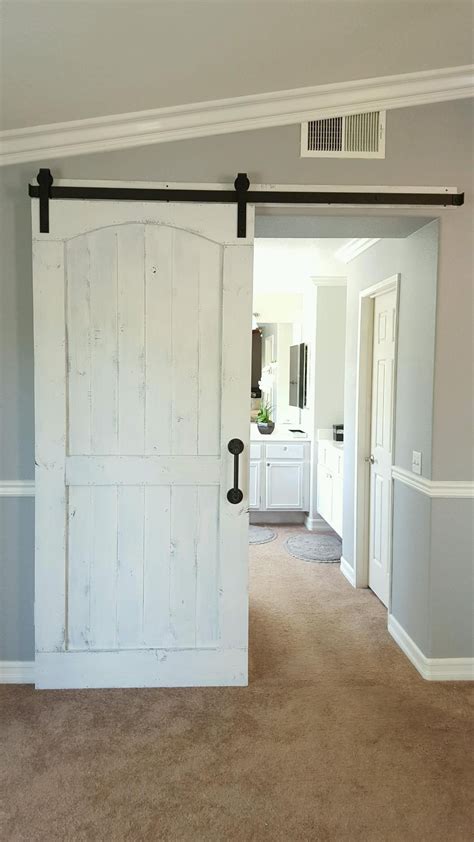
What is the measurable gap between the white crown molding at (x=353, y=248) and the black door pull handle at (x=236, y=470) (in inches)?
69.3

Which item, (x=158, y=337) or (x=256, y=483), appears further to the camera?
(x=256, y=483)

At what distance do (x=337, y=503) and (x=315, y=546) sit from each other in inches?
19.2

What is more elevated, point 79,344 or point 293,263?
point 293,263

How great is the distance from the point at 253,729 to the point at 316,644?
83 cm

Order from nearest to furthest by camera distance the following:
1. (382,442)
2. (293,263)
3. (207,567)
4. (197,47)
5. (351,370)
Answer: (197,47) → (207,567) → (382,442) → (351,370) → (293,263)

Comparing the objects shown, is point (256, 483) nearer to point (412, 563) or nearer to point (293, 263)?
point (293, 263)

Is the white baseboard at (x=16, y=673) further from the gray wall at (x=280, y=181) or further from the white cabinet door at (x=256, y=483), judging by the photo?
the white cabinet door at (x=256, y=483)

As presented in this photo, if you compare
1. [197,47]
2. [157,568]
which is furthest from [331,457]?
[197,47]

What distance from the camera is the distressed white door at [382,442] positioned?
11.0 feet

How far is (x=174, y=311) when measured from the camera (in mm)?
2439

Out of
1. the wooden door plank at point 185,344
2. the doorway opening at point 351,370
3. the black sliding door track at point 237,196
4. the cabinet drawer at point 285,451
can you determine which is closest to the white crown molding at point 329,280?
the doorway opening at point 351,370

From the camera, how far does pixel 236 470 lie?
2.44m

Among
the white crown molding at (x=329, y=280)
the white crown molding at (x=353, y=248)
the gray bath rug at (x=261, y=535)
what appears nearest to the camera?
the white crown molding at (x=353, y=248)

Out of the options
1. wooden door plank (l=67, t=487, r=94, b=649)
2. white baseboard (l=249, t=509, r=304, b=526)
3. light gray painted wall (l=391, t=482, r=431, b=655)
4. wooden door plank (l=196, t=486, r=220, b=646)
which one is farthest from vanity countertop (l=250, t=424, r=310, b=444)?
wooden door plank (l=67, t=487, r=94, b=649)
